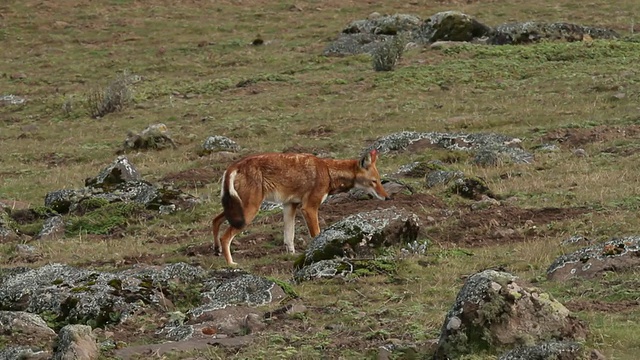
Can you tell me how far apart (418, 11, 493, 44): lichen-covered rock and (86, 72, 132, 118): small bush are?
10.3 metres

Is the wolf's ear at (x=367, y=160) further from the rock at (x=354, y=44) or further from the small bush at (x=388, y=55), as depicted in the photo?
the rock at (x=354, y=44)

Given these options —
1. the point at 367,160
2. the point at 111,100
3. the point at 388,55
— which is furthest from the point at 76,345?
the point at 388,55

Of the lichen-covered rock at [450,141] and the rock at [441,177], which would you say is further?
the lichen-covered rock at [450,141]

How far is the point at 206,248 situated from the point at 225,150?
8407 millimetres

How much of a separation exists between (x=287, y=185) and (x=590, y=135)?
8.64 metres

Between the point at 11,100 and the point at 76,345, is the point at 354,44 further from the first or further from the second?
the point at 76,345

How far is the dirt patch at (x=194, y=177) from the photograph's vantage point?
68.1ft

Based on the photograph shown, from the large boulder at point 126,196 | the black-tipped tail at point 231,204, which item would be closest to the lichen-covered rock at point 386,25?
the large boulder at point 126,196

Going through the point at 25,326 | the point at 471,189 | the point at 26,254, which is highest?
the point at 25,326

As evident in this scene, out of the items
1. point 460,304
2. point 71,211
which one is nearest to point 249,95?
point 71,211

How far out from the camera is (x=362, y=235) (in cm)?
1363

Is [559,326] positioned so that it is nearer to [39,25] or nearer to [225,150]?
[225,150]

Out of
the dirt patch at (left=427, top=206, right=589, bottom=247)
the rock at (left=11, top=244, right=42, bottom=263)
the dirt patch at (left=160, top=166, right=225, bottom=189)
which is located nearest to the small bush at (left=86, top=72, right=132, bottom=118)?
the dirt patch at (left=160, top=166, right=225, bottom=189)

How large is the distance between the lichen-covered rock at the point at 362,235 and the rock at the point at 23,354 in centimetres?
415
